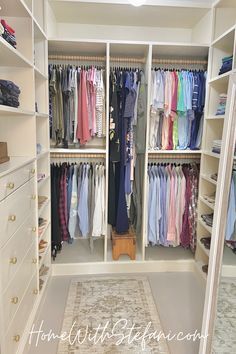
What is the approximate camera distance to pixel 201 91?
2584mm

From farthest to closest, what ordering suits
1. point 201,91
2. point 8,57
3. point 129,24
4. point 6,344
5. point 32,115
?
1. point 129,24
2. point 201,91
3. point 32,115
4. point 8,57
5. point 6,344

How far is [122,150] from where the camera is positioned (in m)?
2.60

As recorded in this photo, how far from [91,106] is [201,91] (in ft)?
3.44

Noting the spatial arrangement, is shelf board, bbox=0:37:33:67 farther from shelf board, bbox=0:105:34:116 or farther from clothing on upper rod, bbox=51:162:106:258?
clothing on upper rod, bbox=51:162:106:258

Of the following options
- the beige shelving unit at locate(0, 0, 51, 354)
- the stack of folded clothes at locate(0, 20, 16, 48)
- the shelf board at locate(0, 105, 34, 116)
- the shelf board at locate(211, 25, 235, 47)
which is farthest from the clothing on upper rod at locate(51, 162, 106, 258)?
the shelf board at locate(211, 25, 235, 47)

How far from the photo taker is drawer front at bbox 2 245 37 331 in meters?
1.41

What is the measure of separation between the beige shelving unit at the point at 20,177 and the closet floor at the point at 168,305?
4.7 inches

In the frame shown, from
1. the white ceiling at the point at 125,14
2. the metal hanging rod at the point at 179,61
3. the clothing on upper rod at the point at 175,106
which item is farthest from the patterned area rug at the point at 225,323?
the white ceiling at the point at 125,14

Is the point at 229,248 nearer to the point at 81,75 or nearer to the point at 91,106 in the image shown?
the point at 91,106

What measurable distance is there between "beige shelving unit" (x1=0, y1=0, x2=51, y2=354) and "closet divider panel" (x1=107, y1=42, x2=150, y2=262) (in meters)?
0.70

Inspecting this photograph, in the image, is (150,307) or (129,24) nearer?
(150,307)

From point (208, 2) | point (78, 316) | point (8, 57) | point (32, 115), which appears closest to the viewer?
point (8, 57)

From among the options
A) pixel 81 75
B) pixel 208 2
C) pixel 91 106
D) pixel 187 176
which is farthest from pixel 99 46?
pixel 187 176

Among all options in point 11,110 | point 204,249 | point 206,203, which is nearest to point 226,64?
point 206,203
